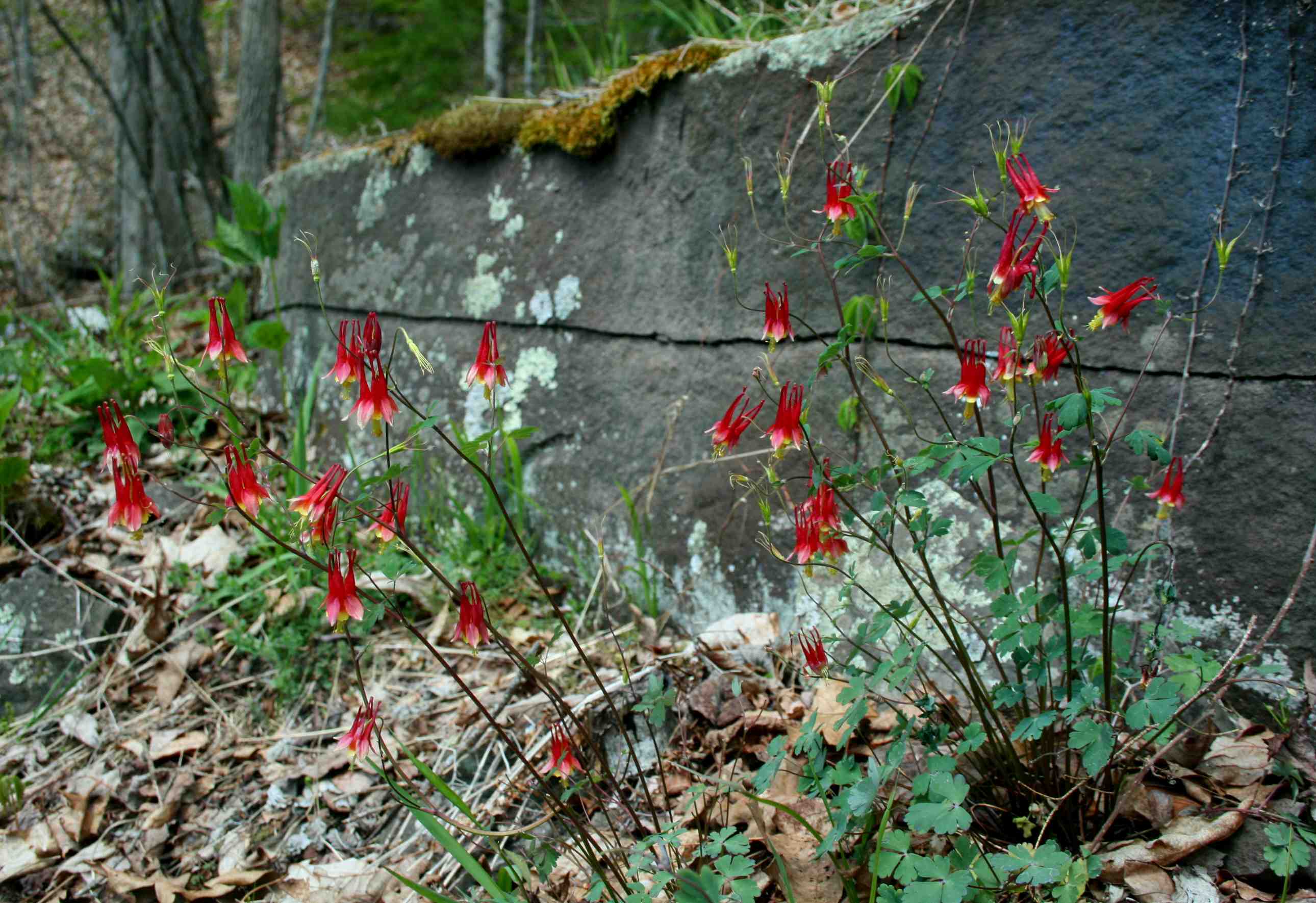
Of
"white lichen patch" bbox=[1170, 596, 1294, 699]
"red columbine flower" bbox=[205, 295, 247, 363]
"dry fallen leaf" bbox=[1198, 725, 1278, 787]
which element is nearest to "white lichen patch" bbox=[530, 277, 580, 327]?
"red columbine flower" bbox=[205, 295, 247, 363]

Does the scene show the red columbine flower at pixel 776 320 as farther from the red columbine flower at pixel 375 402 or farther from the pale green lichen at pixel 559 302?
the pale green lichen at pixel 559 302

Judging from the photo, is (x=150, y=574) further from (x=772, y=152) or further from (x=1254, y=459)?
(x=1254, y=459)

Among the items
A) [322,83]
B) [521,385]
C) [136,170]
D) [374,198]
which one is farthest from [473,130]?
[322,83]

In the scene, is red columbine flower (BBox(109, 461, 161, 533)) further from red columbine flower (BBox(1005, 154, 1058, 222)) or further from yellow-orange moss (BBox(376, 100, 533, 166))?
yellow-orange moss (BBox(376, 100, 533, 166))

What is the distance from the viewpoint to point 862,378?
2244mm

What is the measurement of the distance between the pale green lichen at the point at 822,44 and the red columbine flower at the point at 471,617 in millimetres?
1693

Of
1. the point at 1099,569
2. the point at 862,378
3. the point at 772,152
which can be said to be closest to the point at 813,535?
the point at 1099,569

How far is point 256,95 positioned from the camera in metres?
5.05

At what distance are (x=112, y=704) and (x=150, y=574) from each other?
51 cm

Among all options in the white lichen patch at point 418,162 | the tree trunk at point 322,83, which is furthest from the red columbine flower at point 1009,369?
the tree trunk at point 322,83

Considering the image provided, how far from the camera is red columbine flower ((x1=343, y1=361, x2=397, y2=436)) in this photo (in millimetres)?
1251

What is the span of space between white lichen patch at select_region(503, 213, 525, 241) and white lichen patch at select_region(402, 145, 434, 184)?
502mm

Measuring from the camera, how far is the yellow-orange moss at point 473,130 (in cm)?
302

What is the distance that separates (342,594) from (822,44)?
1.89 metres
